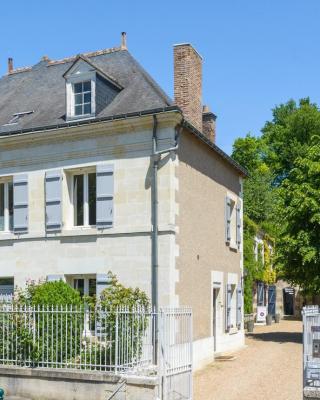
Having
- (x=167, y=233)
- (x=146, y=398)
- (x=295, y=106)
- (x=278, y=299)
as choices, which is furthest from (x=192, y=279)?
(x=295, y=106)

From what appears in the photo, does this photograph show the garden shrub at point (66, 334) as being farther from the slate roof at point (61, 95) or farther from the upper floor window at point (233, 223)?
the upper floor window at point (233, 223)

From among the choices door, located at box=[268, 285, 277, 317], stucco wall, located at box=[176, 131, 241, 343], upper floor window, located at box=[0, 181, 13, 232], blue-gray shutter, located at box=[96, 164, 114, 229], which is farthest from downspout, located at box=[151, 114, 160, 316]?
door, located at box=[268, 285, 277, 317]

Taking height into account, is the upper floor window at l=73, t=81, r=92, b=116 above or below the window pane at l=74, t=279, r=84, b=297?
above

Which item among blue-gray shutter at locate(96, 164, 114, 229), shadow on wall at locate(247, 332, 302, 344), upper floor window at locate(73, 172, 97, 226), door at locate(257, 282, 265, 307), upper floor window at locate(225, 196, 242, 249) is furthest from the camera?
door at locate(257, 282, 265, 307)

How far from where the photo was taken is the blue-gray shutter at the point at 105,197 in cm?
1474

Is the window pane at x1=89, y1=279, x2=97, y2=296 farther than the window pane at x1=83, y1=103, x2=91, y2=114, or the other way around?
the window pane at x1=83, y1=103, x2=91, y2=114

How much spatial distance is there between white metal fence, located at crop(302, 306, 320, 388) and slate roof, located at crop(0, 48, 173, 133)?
6899 mm

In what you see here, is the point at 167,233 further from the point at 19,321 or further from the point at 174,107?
the point at 19,321

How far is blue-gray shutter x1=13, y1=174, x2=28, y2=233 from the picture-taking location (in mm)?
15898

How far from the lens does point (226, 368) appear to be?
15305 mm

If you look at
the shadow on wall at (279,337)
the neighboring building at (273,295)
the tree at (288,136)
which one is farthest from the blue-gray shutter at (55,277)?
the tree at (288,136)

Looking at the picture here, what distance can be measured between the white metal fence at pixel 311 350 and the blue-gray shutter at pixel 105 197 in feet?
20.8

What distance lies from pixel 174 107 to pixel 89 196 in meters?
3.42

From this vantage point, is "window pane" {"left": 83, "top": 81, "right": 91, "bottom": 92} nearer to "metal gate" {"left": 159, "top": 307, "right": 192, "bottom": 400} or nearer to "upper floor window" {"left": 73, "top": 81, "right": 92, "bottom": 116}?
"upper floor window" {"left": 73, "top": 81, "right": 92, "bottom": 116}
